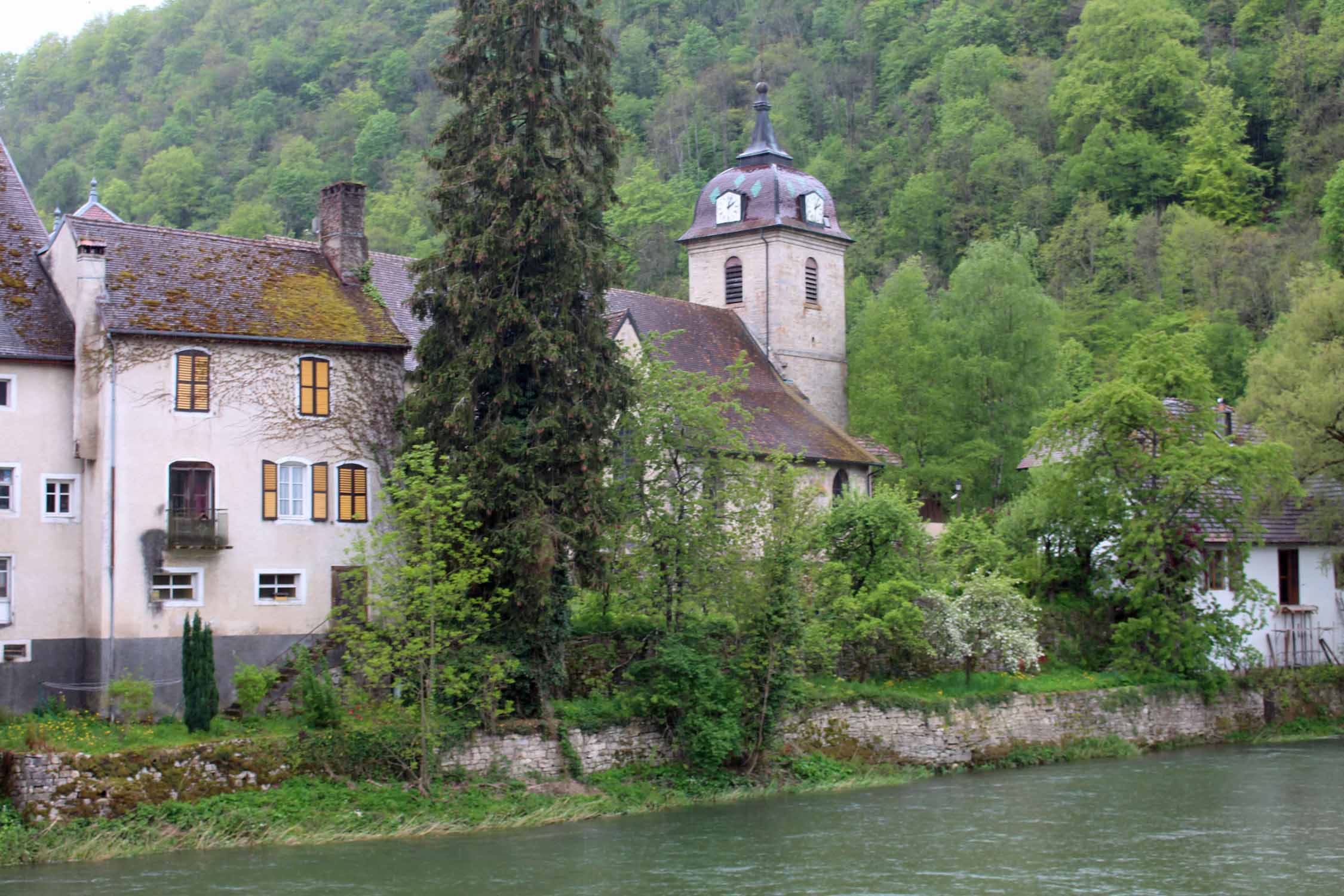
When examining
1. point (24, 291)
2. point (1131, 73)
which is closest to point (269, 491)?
point (24, 291)

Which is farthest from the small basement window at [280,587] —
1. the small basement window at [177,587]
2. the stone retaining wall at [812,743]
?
the stone retaining wall at [812,743]

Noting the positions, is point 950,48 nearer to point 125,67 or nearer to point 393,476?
point 125,67

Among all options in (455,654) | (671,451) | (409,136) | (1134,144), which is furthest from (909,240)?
(455,654)

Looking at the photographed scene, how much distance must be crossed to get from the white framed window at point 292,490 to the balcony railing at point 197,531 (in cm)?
143

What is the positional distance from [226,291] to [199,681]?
9137 millimetres

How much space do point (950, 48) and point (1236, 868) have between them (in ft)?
296

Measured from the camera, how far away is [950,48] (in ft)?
356

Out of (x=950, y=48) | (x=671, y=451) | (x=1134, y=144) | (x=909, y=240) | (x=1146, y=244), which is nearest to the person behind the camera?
(x=671, y=451)

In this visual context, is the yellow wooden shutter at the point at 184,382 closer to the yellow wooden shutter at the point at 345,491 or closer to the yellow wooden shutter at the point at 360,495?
the yellow wooden shutter at the point at 345,491

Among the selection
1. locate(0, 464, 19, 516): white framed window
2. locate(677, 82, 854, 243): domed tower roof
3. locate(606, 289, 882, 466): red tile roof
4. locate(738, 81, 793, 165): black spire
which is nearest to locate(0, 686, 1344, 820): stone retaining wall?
locate(0, 464, 19, 516): white framed window

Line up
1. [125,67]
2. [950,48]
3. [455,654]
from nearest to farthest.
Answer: [455,654] < [950,48] < [125,67]

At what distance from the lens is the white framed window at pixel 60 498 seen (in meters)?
33.2

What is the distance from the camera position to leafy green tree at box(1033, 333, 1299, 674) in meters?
41.0

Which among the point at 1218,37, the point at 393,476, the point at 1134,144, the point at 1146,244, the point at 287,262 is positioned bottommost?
the point at 393,476
